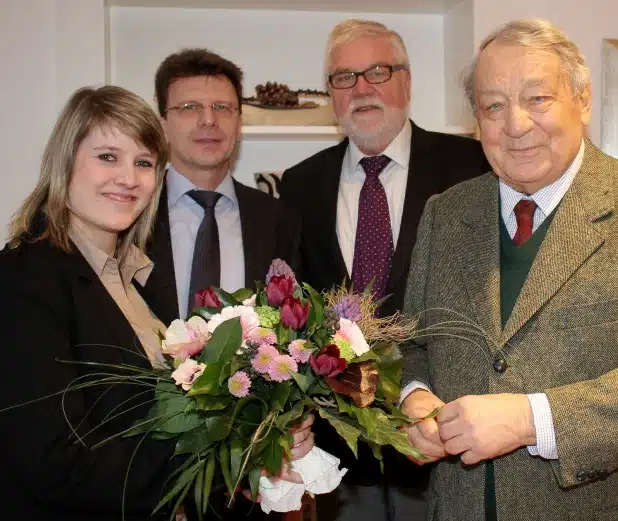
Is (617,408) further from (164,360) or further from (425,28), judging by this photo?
(425,28)

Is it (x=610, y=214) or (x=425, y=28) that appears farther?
(x=425, y=28)

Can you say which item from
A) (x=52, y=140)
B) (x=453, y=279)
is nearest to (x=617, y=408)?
(x=453, y=279)

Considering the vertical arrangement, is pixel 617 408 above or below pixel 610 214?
below

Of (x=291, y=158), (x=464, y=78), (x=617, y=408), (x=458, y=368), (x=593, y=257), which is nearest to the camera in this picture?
(x=617, y=408)

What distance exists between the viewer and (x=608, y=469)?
1.76 metres

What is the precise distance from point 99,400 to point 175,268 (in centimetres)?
103

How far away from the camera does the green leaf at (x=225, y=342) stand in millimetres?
1725

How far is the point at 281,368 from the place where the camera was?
1710 mm

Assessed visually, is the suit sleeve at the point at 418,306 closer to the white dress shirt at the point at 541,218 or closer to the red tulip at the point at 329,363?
the white dress shirt at the point at 541,218

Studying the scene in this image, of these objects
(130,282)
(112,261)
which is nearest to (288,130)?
(130,282)

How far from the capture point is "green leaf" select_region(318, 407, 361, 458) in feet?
5.55

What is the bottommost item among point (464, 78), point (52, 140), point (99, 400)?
point (99, 400)

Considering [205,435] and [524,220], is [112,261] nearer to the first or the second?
[205,435]

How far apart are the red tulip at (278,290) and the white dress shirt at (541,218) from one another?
0.48m
